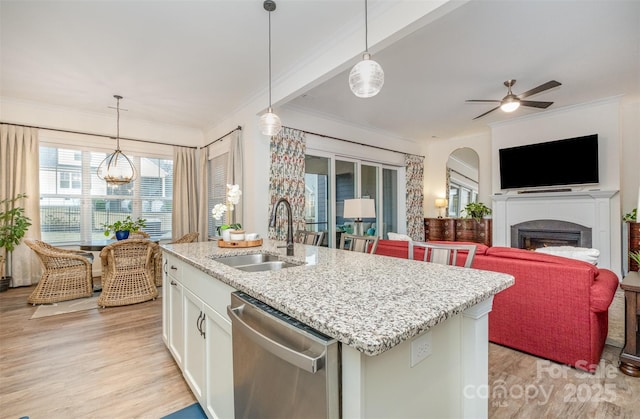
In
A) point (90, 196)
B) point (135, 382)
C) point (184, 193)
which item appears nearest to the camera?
point (135, 382)

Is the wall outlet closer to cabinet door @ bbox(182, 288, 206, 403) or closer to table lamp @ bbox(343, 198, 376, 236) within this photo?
cabinet door @ bbox(182, 288, 206, 403)

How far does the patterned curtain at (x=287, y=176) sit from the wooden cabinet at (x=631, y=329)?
352 centimetres

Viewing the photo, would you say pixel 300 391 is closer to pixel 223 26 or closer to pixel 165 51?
pixel 223 26

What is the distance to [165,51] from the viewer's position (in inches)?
119

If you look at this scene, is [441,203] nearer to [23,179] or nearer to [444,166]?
[444,166]

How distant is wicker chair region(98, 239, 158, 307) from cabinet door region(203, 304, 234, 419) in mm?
2585

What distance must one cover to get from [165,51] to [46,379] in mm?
2935

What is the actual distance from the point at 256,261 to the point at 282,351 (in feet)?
4.61

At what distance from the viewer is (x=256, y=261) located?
226 cm

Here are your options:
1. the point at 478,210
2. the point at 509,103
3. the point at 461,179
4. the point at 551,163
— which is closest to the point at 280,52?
the point at 509,103

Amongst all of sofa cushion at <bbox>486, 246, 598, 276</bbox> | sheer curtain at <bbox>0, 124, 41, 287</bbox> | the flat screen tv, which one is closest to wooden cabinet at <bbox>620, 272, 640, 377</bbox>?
sofa cushion at <bbox>486, 246, 598, 276</bbox>

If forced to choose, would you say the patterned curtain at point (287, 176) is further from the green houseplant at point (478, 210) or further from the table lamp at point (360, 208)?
the green houseplant at point (478, 210)

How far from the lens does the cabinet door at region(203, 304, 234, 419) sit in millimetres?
1365

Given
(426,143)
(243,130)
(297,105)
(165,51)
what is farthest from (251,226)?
(426,143)
